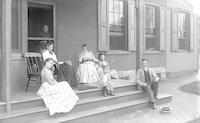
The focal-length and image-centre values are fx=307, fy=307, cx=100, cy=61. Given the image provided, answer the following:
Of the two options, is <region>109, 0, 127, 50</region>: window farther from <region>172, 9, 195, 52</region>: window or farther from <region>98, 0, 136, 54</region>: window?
<region>172, 9, 195, 52</region>: window

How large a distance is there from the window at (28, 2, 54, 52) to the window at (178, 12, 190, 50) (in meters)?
7.18

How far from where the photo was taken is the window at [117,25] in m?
10.5

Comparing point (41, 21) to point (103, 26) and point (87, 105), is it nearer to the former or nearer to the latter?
point (103, 26)

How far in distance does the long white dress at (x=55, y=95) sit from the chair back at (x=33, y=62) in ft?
3.65

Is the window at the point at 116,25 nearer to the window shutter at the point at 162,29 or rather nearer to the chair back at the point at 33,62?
the window shutter at the point at 162,29

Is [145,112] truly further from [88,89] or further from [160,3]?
[160,3]

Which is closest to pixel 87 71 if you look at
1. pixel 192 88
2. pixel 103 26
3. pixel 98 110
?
pixel 98 110

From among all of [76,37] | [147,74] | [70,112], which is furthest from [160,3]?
[70,112]

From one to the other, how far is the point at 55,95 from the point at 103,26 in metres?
4.52

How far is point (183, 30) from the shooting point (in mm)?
13906

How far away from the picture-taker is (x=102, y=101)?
6.58 metres

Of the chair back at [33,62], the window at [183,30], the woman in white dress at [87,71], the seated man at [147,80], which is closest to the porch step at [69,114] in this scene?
the seated man at [147,80]

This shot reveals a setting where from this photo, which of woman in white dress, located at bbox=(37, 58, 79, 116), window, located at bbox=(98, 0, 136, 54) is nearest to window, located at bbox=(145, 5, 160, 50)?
window, located at bbox=(98, 0, 136, 54)

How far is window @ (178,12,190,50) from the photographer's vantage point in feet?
45.0
